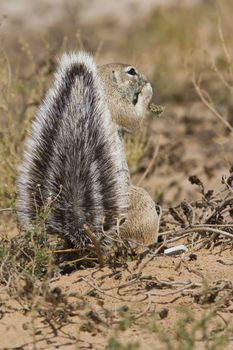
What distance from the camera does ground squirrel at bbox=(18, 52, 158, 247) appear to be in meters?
5.34

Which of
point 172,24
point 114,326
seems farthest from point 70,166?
point 172,24

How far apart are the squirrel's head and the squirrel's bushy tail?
2.75 feet

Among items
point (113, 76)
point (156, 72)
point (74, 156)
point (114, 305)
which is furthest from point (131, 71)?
point (156, 72)

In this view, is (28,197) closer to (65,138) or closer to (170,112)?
(65,138)

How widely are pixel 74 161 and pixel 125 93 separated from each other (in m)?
1.36

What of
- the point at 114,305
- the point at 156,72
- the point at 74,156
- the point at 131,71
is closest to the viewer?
the point at 114,305

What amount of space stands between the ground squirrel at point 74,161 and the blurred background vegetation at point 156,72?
1.07m

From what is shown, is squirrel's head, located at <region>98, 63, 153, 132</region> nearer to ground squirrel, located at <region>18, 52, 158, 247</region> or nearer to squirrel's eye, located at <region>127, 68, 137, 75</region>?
squirrel's eye, located at <region>127, 68, 137, 75</region>

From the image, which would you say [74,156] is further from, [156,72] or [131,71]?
[156,72]

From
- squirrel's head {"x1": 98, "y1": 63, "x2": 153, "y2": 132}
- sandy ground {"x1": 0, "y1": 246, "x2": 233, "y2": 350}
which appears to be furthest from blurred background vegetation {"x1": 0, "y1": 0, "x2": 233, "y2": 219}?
sandy ground {"x1": 0, "y1": 246, "x2": 233, "y2": 350}

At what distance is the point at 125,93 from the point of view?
6566 millimetres

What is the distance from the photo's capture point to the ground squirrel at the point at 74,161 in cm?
534

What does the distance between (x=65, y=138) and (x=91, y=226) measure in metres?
0.58

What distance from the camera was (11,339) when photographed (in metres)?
4.71
